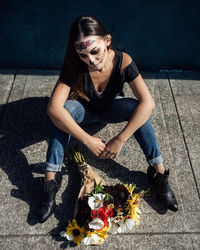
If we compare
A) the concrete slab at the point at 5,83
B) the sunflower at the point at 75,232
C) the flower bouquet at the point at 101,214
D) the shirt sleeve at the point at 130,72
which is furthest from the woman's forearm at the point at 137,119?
the concrete slab at the point at 5,83

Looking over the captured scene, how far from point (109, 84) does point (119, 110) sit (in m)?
0.30

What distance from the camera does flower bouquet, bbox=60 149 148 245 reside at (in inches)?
97.1

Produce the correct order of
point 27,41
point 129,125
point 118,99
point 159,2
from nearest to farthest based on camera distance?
point 129,125
point 118,99
point 159,2
point 27,41

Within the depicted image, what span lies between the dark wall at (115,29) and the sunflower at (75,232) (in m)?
2.40

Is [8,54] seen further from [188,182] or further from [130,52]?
[188,182]

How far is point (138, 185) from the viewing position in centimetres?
303

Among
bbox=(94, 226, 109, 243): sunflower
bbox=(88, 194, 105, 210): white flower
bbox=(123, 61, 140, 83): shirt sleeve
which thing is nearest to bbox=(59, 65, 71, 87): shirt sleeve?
bbox=(123, 61, 140, 83): shirt sleeve

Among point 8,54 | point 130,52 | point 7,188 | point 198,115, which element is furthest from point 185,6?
point 7,188

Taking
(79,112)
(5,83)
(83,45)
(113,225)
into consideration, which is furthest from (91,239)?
(5,83)

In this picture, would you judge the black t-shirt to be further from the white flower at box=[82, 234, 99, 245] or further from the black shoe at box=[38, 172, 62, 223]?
the white flower at box=[82, 234, 99, 245]

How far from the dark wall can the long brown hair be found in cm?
128

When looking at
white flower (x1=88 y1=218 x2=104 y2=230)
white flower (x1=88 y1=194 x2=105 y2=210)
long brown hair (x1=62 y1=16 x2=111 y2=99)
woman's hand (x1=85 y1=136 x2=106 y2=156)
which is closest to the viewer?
long brown hair (x1=62 y1=16 x2=111 y2=99)

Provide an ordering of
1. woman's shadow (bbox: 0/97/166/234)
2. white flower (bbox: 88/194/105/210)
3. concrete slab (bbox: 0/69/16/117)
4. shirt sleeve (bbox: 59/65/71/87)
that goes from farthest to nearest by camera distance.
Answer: concrete slab (bbox: 0/69/16/117) → woman's shadow (bbox: 0/97/166/234) → shirt sleeve (bbox: 59/65/71/87) → white flower (bbox: 88/194/105/210)

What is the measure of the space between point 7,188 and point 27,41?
6.68ft
